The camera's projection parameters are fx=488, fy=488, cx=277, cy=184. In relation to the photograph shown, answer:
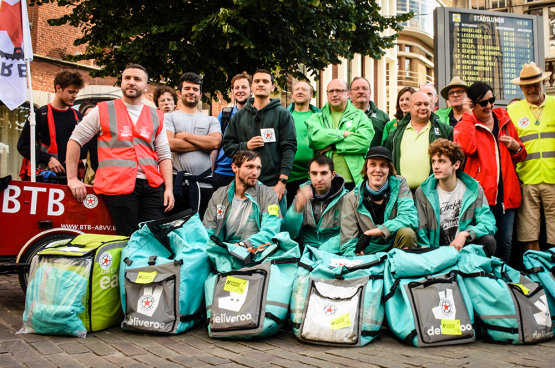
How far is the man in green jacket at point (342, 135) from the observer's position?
5.17 meters

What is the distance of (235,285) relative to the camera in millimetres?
3721

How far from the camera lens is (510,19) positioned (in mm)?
9867

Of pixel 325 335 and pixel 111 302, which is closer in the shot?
pixel 325 335

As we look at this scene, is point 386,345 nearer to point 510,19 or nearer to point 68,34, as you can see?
point 510,19

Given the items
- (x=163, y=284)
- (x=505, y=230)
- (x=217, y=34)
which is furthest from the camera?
(x=217, y=34)

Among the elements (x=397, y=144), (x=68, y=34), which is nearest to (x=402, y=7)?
(x=68, y=34)

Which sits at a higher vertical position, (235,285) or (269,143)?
(269,143)

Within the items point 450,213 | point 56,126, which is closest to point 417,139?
point 450,213

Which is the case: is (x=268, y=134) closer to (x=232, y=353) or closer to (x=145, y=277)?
(x=145, y=277)

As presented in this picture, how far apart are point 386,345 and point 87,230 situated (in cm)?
296

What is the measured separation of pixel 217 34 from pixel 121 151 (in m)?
5.26

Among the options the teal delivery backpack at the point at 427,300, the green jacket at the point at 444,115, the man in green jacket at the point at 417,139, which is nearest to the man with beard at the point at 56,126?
the man in green jacket at the point at 417,139

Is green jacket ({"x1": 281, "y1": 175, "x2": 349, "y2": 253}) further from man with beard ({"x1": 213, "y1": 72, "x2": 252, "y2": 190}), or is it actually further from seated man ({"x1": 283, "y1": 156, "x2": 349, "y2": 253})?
man with beard ({"x1": 213, "y1": 72, "x2": 252, "y2": 190})

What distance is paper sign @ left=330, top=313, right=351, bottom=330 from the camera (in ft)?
11.3
